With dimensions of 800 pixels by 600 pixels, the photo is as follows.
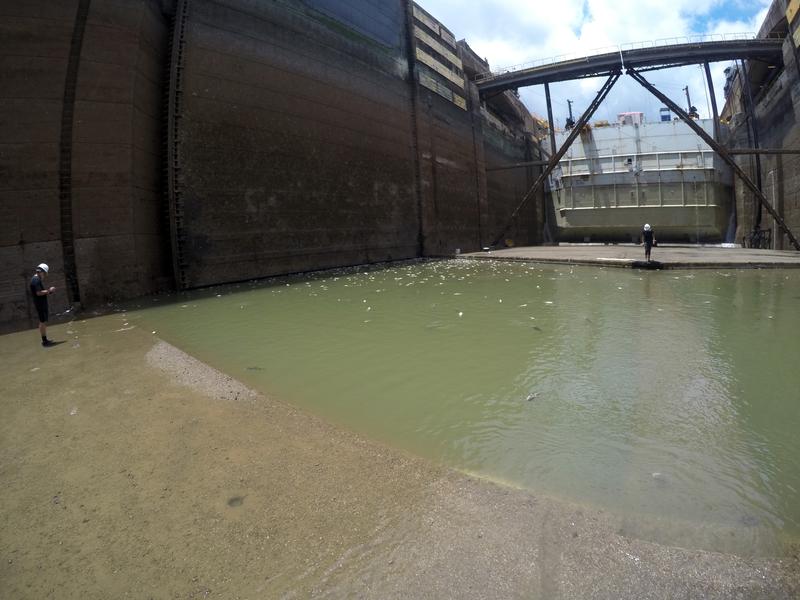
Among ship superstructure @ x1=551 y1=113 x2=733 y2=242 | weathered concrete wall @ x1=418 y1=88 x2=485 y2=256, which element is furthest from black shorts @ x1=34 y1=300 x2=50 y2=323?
ship superstructure @ x1=551 y1=113 x2=733 y2=242

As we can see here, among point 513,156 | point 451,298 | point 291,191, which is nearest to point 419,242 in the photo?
point 291,191

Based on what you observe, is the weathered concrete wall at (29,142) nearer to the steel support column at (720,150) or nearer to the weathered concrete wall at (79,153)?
the weathered concrete wall at (79,153)

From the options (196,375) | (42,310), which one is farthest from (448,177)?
(196,375)

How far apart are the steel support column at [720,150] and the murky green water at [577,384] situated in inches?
583

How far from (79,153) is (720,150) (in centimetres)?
2692

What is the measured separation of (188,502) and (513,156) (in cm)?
3689

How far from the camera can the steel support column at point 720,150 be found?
2098 centimetres

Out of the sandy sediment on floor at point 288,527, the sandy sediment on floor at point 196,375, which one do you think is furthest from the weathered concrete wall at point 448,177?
the sandy sediment on floor at point 288,527

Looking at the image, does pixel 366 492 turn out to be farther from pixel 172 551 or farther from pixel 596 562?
pixel 596 562

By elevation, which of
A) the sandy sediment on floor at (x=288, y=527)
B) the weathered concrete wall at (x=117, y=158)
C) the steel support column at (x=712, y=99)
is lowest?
the sandy sediment on floor at (x=288, y=527)

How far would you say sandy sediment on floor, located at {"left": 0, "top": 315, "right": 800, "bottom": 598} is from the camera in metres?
1.97

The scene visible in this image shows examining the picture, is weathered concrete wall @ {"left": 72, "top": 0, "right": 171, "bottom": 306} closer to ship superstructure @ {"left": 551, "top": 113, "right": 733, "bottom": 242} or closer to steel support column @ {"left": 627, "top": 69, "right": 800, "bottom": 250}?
steel support column @ {"left": 627, "top": 69, "right": 800, "bottom": 250}

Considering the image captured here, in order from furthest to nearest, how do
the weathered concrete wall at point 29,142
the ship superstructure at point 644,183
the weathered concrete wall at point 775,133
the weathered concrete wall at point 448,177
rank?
the ship superstructure at point 644,183
the weathered concrete wall at point 448,177
the weathered concrete wall at point 775,133
the weathered concrete wall at point 29,142

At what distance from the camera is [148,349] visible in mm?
6289
